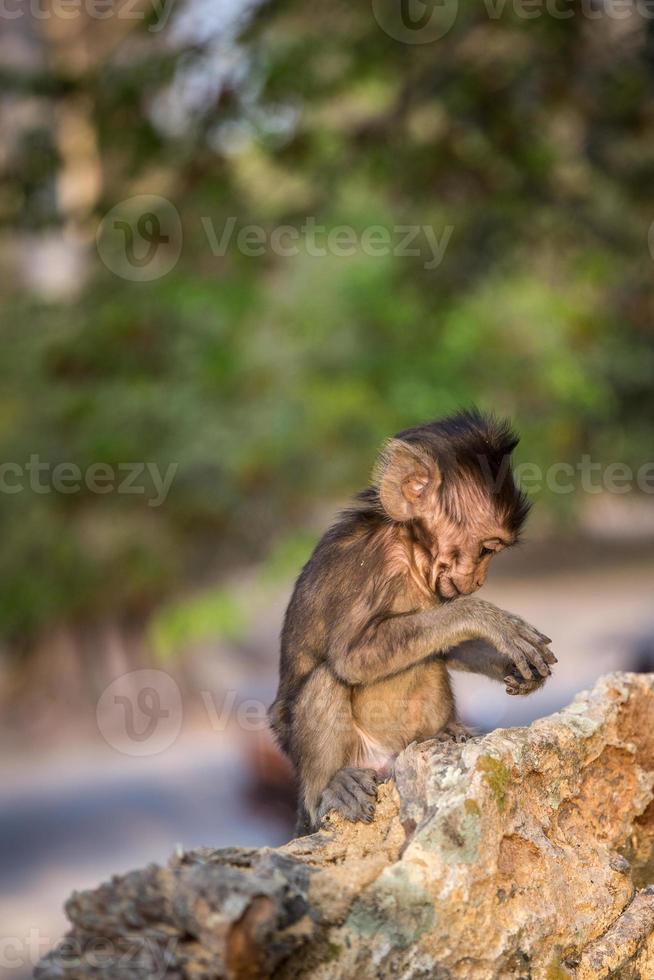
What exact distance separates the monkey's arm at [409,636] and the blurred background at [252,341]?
13.6 feet

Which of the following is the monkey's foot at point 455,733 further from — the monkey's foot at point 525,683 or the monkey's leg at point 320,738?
the monkey's foot at point 525,683

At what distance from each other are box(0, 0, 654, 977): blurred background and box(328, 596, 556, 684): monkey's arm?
13.6 feet

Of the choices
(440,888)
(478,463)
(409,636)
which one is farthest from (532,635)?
(440,888)

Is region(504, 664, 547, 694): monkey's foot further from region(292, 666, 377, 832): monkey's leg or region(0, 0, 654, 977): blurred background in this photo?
region(0, 0, 654, 977): blurred background

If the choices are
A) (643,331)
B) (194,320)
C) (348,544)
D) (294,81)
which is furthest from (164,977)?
(194,320)

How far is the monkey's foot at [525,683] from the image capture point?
4008mm

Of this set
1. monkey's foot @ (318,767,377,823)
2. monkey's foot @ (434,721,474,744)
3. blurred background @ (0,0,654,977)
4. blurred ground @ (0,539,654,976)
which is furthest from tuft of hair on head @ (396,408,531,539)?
blurred ground @ (0,539,654,976)

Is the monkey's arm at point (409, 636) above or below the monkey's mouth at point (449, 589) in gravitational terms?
below

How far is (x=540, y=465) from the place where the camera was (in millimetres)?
12773

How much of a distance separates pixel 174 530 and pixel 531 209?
8.29 m

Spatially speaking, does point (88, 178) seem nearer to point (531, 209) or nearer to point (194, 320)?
point (194, 320)

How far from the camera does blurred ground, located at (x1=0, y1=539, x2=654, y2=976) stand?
1291cm

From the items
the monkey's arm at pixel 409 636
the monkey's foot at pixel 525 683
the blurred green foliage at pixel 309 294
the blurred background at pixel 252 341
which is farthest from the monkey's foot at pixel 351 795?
the blurred green foliage at pixel 309 294

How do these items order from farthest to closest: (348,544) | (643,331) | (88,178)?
(88,178)
(643,331)
(348,544)
